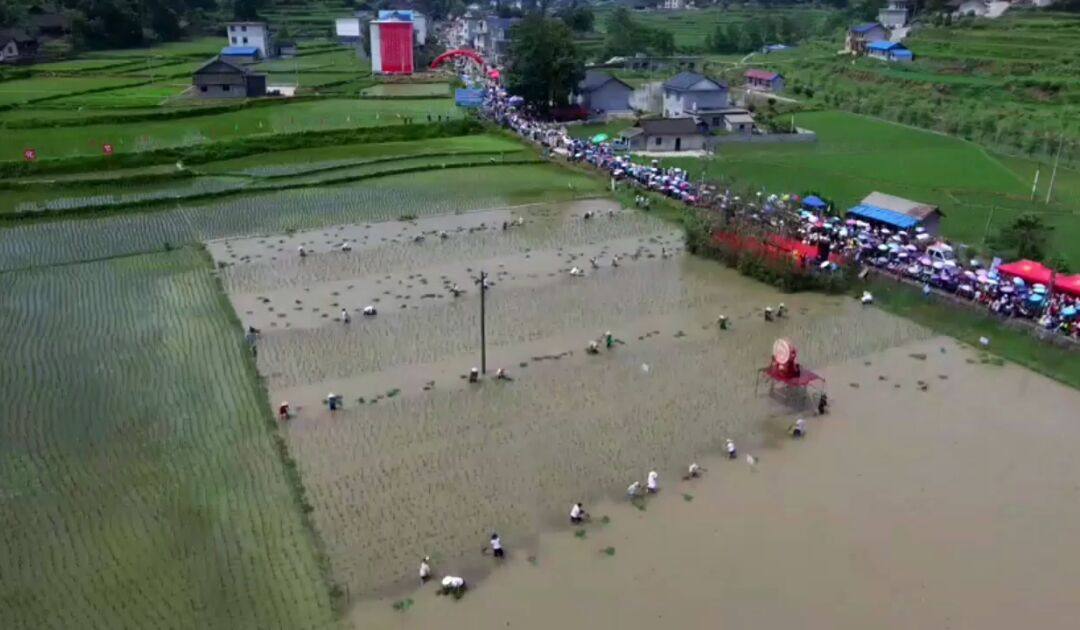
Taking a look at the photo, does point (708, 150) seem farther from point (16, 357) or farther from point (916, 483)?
point (16, 357)

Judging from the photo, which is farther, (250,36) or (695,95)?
(250,36)

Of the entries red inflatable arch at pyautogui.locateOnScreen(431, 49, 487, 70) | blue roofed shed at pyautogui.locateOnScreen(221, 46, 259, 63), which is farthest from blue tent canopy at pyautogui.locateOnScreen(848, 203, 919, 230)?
blue roofed shed at pyautogui.locateOnScreen(221, 46, 259, 63)

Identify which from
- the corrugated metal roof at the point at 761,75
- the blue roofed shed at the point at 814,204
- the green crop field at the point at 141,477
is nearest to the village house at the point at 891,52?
the corrugated metal roof at the point at 761,75

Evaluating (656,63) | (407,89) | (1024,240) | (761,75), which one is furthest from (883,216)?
(656,63)

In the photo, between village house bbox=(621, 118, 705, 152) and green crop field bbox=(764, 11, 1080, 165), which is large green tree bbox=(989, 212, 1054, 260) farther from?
village house bbox=(621, 118, 705, 152)

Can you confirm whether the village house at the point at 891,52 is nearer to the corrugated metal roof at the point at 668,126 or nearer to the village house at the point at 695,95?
the village house at the point at 695,95

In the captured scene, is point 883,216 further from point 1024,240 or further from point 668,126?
point 668,126

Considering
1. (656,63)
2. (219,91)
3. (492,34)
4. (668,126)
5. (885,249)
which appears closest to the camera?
(885,249)

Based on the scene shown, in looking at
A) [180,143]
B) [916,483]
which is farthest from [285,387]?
[180,143]
